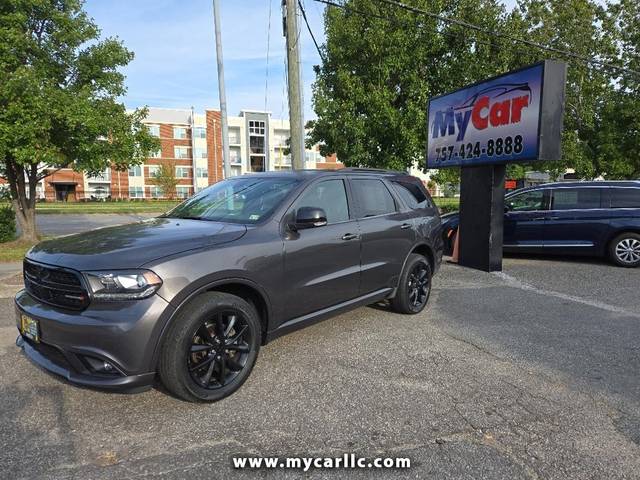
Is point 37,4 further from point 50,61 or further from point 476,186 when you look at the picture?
point 476,186

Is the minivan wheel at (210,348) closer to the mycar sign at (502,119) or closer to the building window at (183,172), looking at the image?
the mycar sign at (502,119)

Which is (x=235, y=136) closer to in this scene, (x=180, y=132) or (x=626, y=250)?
(x=180, y=132)

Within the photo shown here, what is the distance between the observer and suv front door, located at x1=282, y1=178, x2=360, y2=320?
147 inches

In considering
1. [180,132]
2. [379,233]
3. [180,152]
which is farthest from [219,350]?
[180,132]

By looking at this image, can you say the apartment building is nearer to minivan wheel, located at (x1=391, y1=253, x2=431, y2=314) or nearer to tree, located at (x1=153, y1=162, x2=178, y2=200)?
tree, located at (x1=153, y1=162, x2=178, y2=200)

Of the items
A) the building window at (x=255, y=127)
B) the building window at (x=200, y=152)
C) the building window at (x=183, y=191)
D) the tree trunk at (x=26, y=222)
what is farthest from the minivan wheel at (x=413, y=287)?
the building window at (x=255, y=127)

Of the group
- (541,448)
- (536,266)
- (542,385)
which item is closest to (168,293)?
(541,448)

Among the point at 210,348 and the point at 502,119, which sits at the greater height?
the point at 502,119

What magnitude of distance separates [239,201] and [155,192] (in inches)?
2621

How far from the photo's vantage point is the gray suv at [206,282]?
2.77 metres

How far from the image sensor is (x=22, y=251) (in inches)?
394

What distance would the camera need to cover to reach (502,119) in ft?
25.0

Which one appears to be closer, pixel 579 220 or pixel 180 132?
→ pixel 579 220

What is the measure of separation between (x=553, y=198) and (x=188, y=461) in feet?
28.9
